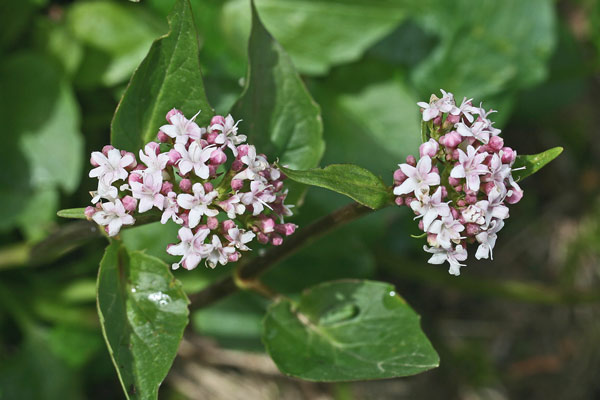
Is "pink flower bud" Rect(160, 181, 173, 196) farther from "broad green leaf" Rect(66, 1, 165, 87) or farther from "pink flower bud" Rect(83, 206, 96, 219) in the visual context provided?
"broad green leaf" Rect(66, 1, 165, 87)

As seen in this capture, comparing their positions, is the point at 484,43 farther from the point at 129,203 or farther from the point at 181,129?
the point at 129,203

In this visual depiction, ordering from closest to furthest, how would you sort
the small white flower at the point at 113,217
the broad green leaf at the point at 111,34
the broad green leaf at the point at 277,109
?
the small white flower at the point at 113,217 → the broad green leaf at the point at 277,109 → the broad green leaf at the point at 111,34

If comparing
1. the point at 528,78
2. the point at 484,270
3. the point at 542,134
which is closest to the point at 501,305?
the point at 484,270

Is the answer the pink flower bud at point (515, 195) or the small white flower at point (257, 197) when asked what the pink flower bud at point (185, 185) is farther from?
the pink flower bud at point (515, 195)

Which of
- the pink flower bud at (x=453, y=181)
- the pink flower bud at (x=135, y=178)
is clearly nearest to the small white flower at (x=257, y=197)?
the pink flower bud at (x=135, y=178)

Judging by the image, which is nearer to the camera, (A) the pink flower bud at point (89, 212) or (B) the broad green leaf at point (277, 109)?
(A) the pink flower bud at point (89, 212)

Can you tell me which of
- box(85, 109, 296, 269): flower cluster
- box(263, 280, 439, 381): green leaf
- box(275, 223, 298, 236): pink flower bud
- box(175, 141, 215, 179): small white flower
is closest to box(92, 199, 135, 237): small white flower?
box(85, 109, 296, 269): flower cluster
